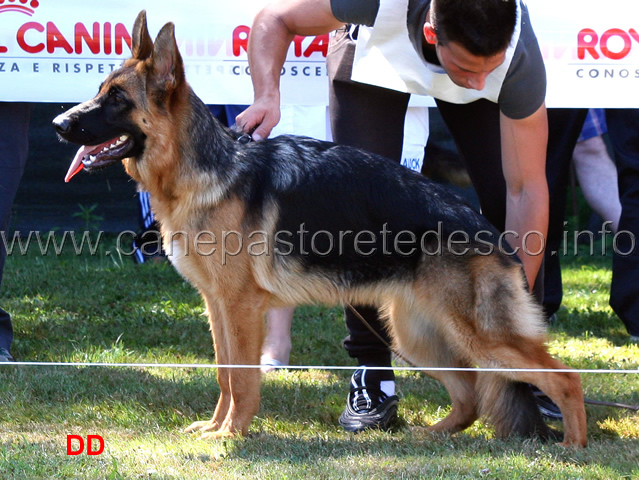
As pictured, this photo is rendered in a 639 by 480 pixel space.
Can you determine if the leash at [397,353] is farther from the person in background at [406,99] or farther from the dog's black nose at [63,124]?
the dog's black nose at [63,124]

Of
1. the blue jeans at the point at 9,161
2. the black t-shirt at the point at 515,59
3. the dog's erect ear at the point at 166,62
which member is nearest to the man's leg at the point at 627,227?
the black t-shirt at the point at 515,59

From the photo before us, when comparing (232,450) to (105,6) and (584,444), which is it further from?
(105,6)

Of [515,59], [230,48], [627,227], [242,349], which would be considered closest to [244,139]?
[242,349]

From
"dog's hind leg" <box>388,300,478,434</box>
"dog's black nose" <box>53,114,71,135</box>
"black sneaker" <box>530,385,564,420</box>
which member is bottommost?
"black sneaker" <box>530,385,564,420</box>

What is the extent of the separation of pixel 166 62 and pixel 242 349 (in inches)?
45.7

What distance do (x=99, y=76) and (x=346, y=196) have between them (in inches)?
92.2

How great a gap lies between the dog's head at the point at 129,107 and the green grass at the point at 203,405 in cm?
110

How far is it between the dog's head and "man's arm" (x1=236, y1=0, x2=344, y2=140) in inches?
15.6

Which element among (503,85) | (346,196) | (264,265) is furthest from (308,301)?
(503,85)

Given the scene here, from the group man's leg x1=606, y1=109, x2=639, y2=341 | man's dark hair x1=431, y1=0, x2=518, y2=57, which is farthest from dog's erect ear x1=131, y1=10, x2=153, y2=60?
man's leg x1=606, y1=109, x2=639, y2=341

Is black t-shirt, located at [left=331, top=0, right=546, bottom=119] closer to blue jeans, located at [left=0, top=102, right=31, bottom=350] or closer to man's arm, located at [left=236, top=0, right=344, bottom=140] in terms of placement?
man's arm, located at [left=236, top=0, right=344, bottom=140]

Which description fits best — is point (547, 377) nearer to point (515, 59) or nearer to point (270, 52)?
point (515, 59)

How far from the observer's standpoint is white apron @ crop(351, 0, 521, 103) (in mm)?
3164

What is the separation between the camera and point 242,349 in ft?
10.1
